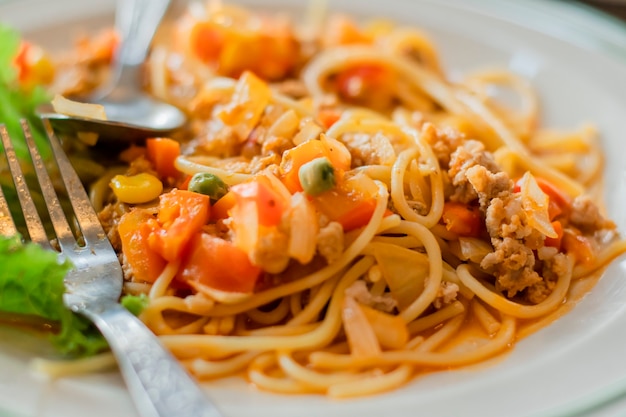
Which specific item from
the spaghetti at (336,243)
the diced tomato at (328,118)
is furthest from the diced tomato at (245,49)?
the diced tomato at (328,118)

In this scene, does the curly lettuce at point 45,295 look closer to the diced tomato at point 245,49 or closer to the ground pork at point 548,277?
the ground pork at point 548,277

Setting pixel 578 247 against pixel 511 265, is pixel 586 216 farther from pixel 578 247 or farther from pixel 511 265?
pixel 511 265

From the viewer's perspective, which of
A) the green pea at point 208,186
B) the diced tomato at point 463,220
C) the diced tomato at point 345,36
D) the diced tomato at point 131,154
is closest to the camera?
the green pea at point 208,186

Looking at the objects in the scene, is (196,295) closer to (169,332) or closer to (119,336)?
(169,332)

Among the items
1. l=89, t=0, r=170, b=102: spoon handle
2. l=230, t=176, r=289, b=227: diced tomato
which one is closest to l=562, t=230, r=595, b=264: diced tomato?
l=230, t=176, r=289, b=227: diced tomato

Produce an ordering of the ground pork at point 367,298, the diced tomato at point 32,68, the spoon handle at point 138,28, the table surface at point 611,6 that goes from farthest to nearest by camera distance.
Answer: the table surface at point 611,6
the spoon handle at point 138,28
the diced tomato at point 32,68
the ground pork at point 367,298

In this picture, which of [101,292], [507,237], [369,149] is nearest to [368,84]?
[369,149]
